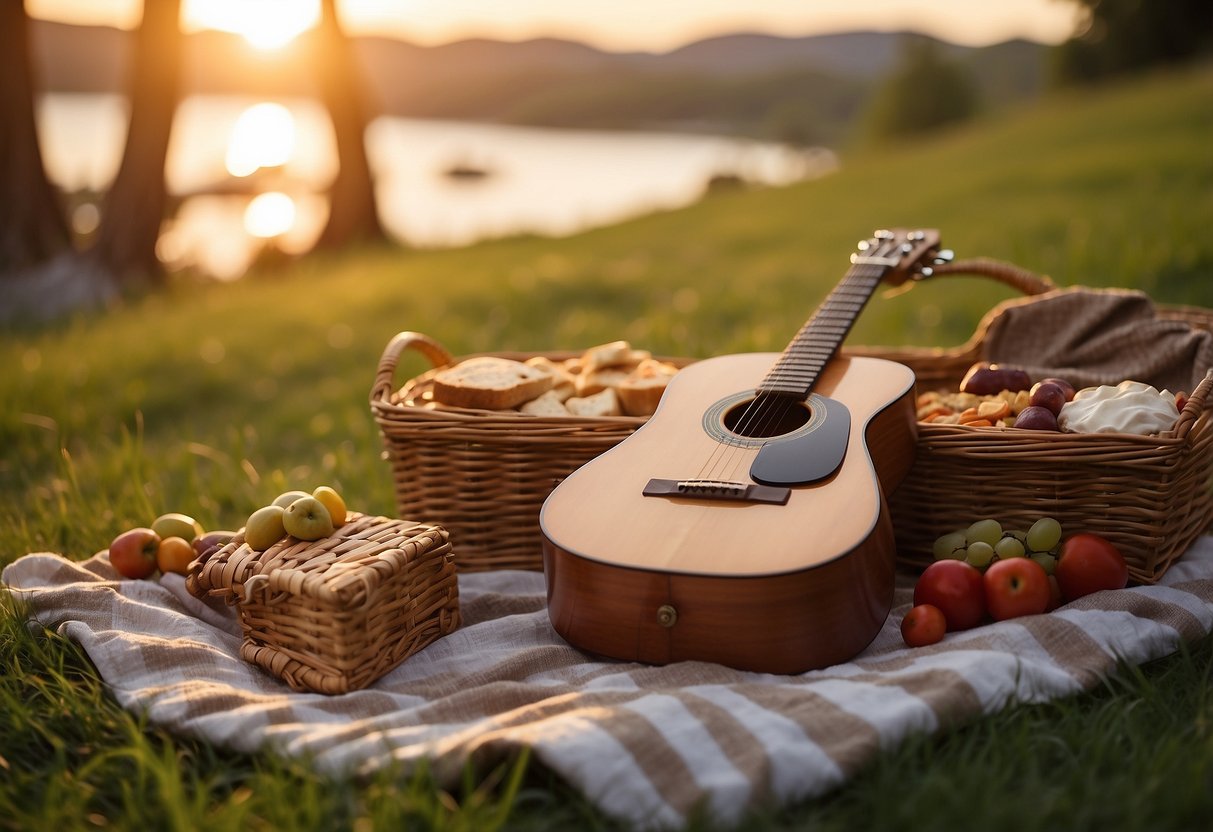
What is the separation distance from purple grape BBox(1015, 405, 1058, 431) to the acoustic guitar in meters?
0.28

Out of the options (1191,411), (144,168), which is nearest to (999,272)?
(1191,411)

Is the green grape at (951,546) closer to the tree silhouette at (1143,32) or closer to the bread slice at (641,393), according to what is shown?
the bread slice at (641,393)

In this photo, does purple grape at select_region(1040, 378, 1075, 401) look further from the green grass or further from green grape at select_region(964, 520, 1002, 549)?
the green grass

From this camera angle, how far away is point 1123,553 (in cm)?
273

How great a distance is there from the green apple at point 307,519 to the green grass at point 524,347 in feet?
1.82

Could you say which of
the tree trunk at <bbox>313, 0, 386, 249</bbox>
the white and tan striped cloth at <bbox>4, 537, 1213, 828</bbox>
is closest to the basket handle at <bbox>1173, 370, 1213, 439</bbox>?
the white and tan striped cloth at <bbox>4, 537, 1213, 828</bbox>

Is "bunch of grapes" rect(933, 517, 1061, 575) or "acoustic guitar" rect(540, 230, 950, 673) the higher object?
"acoustic guitar" rect(540, 230, 950, 673)

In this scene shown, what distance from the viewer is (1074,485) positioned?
8.97 ft

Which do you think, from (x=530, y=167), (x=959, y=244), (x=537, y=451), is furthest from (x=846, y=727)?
(x=530, y=167)

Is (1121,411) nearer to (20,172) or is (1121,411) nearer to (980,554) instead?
(980,554)

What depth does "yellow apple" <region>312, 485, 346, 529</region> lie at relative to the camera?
8.72 feet

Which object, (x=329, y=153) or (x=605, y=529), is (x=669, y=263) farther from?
(x=605, y=529)

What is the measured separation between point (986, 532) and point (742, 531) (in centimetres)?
84

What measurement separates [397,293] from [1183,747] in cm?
722
